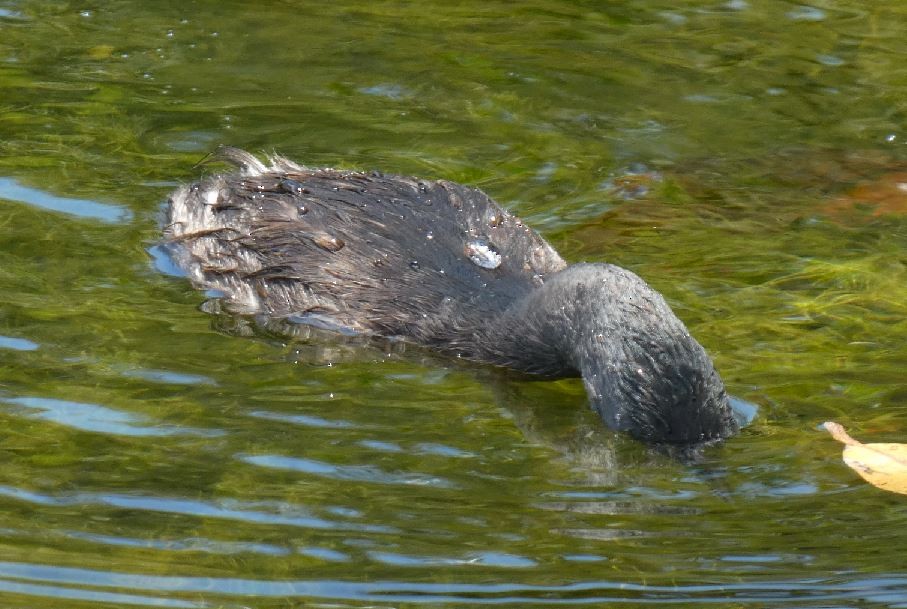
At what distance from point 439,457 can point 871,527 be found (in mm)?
1713

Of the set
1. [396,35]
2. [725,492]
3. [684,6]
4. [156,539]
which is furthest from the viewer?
[684,6]

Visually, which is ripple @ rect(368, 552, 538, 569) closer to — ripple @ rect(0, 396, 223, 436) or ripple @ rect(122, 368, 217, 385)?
ripple @ rect(0, 396, 223, 436)

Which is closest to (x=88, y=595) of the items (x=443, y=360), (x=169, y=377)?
(x=169, y=377)

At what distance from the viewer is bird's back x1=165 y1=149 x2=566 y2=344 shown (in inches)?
294

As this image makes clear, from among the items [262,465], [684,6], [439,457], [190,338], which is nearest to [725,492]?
[439,457]

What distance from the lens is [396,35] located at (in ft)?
35.6

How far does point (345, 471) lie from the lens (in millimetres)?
6074

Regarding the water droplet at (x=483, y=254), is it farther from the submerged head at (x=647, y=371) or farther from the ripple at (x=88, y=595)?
the ripple at (x=88, y=595)

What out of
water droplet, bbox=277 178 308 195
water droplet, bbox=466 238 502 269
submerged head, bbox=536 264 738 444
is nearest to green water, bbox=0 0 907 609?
submerged head, bbox=536 264 738 444

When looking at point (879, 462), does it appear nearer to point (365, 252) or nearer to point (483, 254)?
point (483, 254)

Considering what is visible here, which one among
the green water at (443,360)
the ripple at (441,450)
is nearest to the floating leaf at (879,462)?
the green water at (443,360)

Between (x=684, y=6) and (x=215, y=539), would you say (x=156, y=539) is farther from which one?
(x=684, y=6)

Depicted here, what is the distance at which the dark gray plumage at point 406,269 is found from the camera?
681cm

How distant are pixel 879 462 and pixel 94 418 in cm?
321
